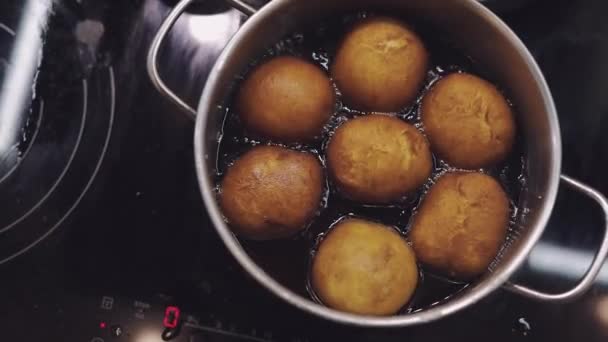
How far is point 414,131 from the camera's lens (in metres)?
0.74

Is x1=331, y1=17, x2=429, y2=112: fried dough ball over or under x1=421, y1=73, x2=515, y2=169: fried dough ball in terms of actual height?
over

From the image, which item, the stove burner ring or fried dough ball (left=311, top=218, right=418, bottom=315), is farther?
the stove burner ring

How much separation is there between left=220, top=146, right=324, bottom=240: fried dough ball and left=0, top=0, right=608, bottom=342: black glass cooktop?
142 mm

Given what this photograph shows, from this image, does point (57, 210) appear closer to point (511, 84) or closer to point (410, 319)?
point (410, 319)

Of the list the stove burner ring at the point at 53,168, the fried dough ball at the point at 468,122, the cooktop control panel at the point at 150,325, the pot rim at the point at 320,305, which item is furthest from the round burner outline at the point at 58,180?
the fried dough ball at the point at 468,122

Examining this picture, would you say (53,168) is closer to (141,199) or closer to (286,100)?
(141,199)

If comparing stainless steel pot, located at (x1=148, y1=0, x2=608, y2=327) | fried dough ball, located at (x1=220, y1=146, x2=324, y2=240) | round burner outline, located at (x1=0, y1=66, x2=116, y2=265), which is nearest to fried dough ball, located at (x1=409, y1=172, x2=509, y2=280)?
stainless steel pot, located at (x1=148, y1=0, x2=608, y2=327)

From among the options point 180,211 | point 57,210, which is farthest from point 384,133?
point 57,210

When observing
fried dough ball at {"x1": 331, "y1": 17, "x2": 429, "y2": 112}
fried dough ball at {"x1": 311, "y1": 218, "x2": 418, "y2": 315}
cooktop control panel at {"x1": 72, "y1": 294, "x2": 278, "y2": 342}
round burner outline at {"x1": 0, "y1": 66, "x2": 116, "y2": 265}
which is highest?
fried dough ball at {"x1": 331, "y1": 17, "x2": 429, "y2": 112}

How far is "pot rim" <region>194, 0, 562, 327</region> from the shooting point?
658 millimetres

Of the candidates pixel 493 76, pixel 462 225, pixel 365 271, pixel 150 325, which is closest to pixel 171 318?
pixel 150 325

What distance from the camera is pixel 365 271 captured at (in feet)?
2.23

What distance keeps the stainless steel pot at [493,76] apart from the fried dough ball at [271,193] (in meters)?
0.03

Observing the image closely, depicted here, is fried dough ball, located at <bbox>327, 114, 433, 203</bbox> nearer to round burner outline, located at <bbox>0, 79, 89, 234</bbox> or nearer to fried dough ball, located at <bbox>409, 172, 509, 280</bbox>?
fried dough ball, located at <bbox>409, 172, 509, 280</bbox>
